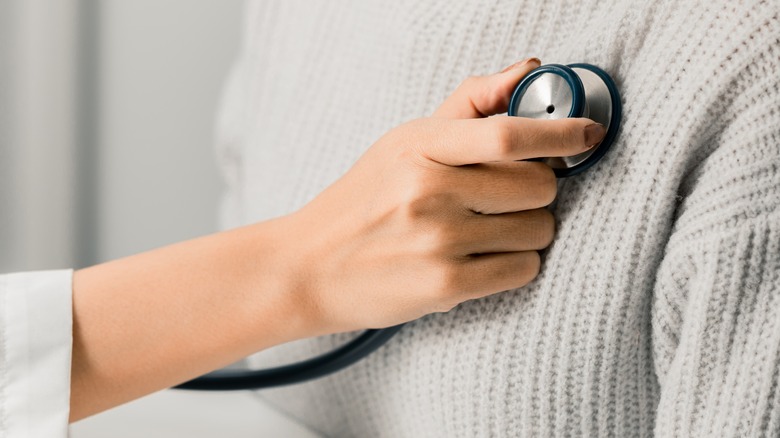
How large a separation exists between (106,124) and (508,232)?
103 centimetres

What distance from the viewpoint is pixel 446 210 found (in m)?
0.57

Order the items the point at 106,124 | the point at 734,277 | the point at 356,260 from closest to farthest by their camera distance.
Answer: the point at 734,277 < the point at 356,260 < the point at 106,124

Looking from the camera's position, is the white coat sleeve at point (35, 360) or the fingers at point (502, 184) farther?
the white coat sleeve at point (35, 360)

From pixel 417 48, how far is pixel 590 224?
0.81ft

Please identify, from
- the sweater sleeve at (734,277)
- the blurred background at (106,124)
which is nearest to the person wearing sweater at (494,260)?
the sweater sleeve at (734,277)

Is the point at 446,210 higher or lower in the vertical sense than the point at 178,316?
higher

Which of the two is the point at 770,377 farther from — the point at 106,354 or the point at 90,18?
the point at 90,18

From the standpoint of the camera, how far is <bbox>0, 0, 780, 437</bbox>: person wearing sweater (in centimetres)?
53

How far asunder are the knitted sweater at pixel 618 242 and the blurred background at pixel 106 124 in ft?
2.21

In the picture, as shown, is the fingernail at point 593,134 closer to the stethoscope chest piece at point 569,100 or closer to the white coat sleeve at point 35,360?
A: the stethoscope chest piece at point 569,100

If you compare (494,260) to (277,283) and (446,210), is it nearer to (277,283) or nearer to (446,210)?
(446,210)

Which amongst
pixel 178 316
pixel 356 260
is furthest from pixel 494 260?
pixel 178 316

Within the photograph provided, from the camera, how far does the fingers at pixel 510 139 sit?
21.0 inches

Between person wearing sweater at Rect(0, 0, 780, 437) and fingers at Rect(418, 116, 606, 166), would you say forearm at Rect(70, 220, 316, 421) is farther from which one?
fingers at Rect(418, 116, 606, 166)
